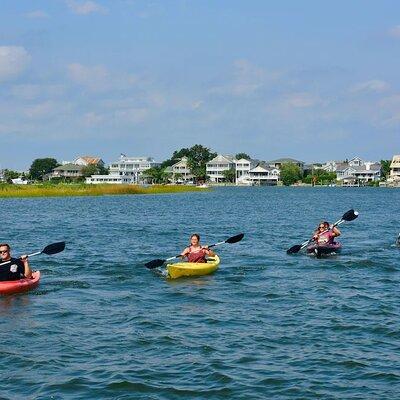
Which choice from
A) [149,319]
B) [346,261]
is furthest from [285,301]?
[346,261]

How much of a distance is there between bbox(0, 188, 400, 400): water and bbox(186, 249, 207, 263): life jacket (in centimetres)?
76

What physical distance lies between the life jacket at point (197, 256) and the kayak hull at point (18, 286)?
16.6 ft

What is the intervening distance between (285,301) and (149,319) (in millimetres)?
3927

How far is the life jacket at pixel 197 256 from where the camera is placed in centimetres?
2183

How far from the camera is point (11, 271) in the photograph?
18234 millimetres

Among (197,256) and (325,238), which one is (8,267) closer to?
(197,256)

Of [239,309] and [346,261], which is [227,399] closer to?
[239,309]

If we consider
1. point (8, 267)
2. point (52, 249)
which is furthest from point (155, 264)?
point (8, 267)

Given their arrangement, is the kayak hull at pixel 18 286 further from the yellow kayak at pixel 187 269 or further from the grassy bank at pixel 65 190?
the grassy bank at pixel 65 190

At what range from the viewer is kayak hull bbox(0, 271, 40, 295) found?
58.6 feet

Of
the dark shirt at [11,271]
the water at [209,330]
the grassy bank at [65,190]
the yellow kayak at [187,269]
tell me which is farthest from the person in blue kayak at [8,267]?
the grassy bank at [65,190]

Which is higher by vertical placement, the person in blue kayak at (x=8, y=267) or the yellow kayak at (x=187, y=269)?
the person in blue kayak at (x=8, y=267)

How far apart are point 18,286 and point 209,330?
605cm

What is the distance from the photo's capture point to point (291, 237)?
123ft
